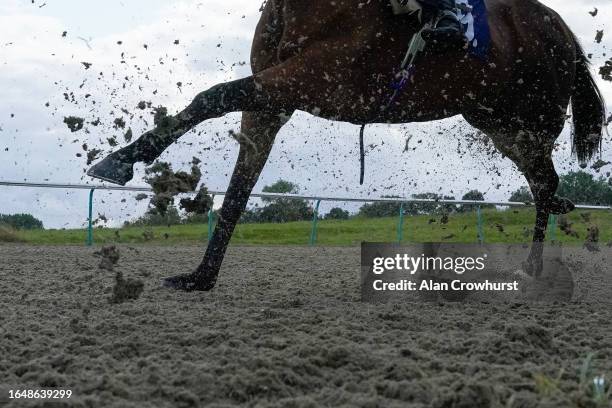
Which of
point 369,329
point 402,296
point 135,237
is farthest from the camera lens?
point 135,237

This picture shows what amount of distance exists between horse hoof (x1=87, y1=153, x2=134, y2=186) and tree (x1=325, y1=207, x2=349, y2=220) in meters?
10.6

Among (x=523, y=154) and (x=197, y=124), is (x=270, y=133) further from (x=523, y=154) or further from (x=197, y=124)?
(x=523, y=154)

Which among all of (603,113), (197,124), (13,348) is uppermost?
(603,113)

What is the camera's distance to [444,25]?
16.3 ft

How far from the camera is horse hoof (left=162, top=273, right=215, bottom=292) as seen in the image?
546 centimetres

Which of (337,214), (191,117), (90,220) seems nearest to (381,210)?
(337,214)

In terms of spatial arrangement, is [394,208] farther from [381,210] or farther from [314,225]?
[314,225]

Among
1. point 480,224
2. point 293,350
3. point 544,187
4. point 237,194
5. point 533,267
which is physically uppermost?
point 544,187

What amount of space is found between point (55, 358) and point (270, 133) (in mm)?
2503

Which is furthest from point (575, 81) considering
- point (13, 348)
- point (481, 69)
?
point (13, 348)

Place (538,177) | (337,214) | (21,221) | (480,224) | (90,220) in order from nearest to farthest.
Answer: (538,177) → (90,220) → (21,221) → (337,214) → (480,224)

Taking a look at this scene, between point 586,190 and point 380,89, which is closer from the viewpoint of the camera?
point 380,89

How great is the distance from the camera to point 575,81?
707 cm

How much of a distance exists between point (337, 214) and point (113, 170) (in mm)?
10766
